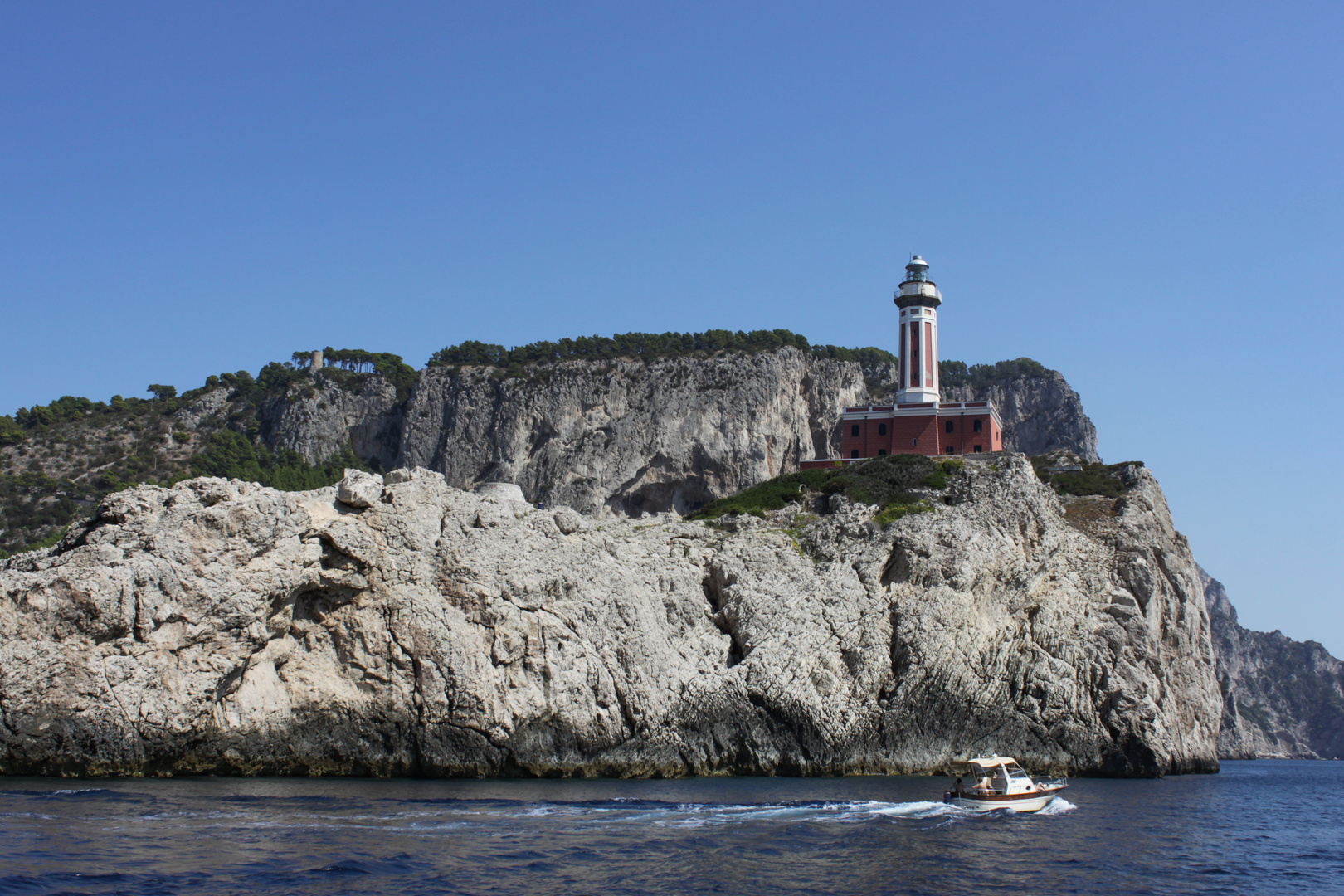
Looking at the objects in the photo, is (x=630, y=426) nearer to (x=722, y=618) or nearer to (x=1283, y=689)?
(x=722, y=618)

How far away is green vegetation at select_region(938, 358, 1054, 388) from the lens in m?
102

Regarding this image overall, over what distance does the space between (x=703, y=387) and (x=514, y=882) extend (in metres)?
61.2

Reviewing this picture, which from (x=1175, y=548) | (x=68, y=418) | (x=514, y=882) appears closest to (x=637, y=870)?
(x=514, y=882)

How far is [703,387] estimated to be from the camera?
258ft

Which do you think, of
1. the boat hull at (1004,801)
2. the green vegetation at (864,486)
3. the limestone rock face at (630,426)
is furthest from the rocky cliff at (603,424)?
the boat hull at (1004,801)

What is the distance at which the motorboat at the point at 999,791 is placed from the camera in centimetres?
2884

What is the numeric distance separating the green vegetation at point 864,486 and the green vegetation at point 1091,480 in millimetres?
5575

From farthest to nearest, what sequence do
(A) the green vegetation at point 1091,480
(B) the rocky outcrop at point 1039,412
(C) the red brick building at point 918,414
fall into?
(B) the rocky outcrop at point 1039,412
(C) the red brick building at point 918,414
(A) the green vegetation at point 1091,480

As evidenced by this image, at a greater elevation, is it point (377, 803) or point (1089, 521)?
point (1089, 521)

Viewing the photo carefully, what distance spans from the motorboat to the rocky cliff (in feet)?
149

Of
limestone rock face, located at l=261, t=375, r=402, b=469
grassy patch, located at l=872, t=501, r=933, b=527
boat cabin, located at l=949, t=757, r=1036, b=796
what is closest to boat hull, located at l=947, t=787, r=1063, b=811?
boat cabin, located at l=949, t=757, r=1036, b=796

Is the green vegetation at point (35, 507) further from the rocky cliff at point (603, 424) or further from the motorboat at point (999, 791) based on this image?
the motorboat at point (999, 791)

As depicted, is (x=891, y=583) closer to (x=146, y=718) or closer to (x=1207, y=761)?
(x=1207, y=761)

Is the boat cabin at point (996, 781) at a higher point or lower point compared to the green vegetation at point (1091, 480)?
lower
